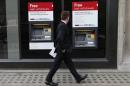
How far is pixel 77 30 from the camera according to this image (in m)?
9.70

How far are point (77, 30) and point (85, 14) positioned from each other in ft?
1.82

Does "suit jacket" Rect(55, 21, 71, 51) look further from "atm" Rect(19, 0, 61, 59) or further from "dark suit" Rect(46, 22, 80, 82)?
"atm" Rect(19, 0, 61, 59)

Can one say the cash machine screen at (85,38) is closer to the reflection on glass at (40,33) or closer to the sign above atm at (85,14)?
the sign above atm at (85,14)

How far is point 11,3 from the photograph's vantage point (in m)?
9.63

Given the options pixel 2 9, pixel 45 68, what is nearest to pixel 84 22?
pixel 45 68

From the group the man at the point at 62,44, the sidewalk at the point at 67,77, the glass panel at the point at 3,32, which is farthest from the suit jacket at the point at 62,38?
the glass panel at the point at 3,32

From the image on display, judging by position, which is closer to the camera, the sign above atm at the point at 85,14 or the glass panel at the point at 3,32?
the sign above atm at the point at 85,14

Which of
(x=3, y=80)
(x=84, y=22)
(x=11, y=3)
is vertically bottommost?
(x=3, y=80)

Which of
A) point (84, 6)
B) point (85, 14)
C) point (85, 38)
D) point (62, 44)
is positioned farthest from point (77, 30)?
point (62, 44)

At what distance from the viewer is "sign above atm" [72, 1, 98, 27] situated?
960 centimetres

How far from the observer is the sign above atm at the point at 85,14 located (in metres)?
9.60

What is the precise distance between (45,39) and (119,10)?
2.45 meters

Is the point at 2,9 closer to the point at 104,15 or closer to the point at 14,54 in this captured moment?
the point at 14,54

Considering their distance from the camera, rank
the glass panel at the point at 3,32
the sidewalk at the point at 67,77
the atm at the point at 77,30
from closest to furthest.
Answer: the sidewalk at the point at 67,77 → the atm at the point at 77,30 → the glass panel at the point at 3,32
